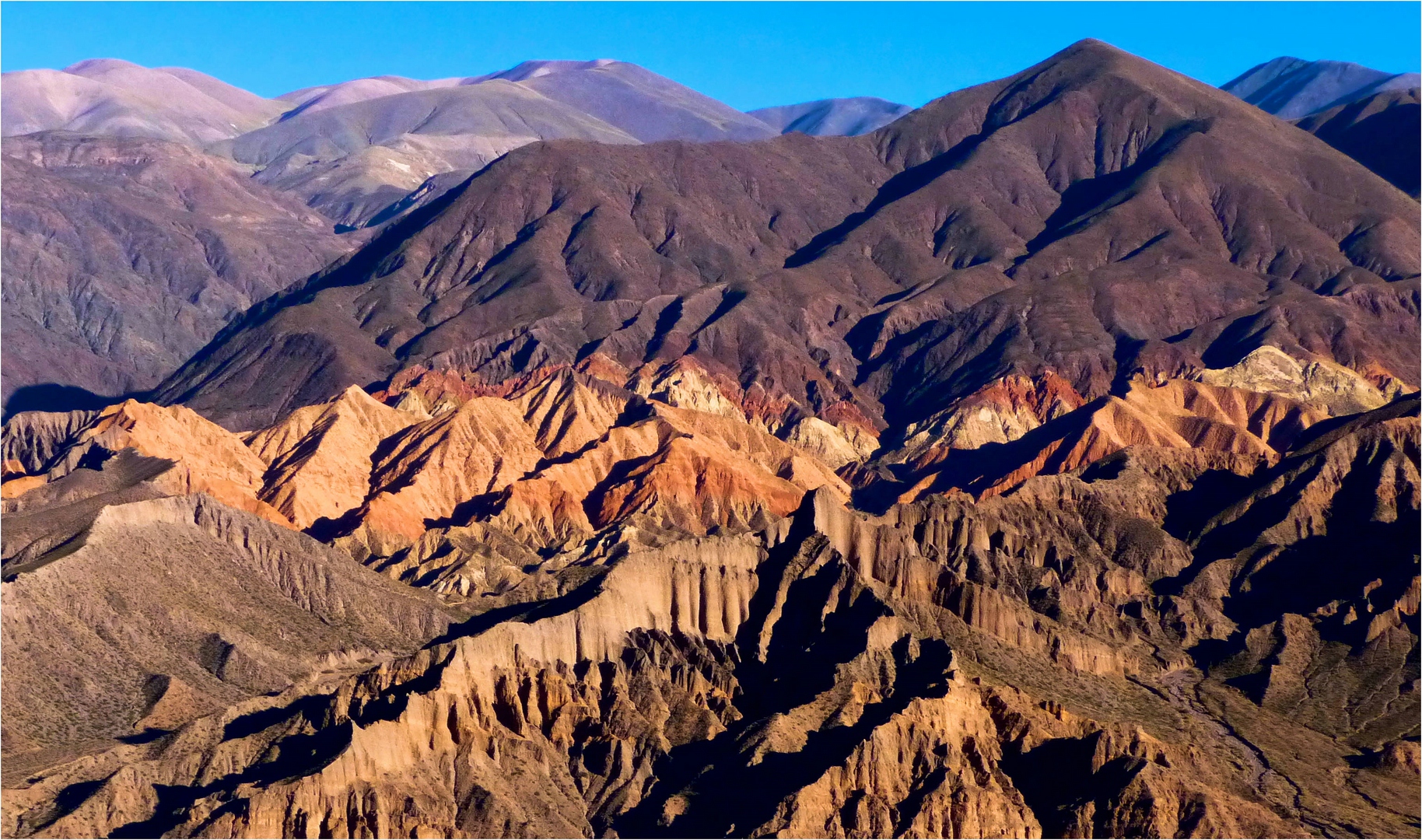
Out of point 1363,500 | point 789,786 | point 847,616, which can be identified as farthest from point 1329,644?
point 789,786

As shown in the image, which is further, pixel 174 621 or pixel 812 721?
pixel 174 621

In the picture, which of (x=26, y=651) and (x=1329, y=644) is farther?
(x=1329, y=644)

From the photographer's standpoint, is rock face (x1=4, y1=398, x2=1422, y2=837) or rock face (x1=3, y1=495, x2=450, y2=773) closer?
rock face (x1=4, y1=398, x2=1422, y2=837)

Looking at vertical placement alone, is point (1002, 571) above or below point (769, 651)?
above

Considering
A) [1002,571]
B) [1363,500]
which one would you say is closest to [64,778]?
[1002,571]

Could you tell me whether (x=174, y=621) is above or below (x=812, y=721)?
above

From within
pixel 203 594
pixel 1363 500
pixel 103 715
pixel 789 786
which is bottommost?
pixel 789 786

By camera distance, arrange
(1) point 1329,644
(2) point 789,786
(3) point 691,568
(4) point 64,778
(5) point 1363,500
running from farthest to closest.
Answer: (5) point 1363,500 → (1) point 1329,644 → (3) point 691,568 → (4) point 64,778 → (2) point 789,786

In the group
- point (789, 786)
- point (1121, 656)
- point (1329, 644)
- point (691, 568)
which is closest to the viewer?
point (789, 786)

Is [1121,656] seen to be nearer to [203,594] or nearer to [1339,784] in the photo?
[1339,784]

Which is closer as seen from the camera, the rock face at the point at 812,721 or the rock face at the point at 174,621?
the rock face at the point at 812,721
